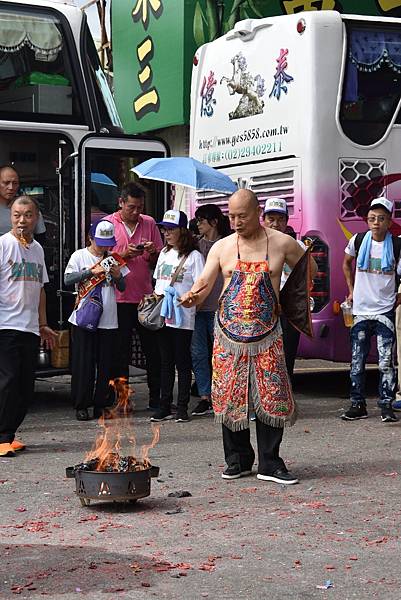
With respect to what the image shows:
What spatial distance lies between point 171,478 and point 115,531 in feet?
5.23

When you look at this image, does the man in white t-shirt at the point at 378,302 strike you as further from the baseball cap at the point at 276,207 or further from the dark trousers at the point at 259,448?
the dark trousers at the point at 259,448

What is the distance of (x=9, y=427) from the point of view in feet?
31.9

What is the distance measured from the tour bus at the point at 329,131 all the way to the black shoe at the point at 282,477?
4.13 meters

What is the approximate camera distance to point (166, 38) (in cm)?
2147

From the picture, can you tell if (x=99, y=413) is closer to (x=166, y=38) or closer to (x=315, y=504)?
(x=315, y=504)

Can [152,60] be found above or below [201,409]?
above

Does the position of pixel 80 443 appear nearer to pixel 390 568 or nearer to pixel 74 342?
pixel 74 342

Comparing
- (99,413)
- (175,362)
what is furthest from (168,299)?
(99,413)

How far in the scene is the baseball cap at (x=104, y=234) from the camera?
11.3 meters

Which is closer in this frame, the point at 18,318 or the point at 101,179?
the point at 18,318

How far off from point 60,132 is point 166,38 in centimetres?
965

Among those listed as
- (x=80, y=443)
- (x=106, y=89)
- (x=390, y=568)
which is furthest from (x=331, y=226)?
(x=390, y=568)

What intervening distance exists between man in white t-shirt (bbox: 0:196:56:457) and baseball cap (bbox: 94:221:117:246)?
1318 mm

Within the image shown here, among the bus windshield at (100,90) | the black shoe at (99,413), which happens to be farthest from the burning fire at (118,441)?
the bus windshield at (100,90)
